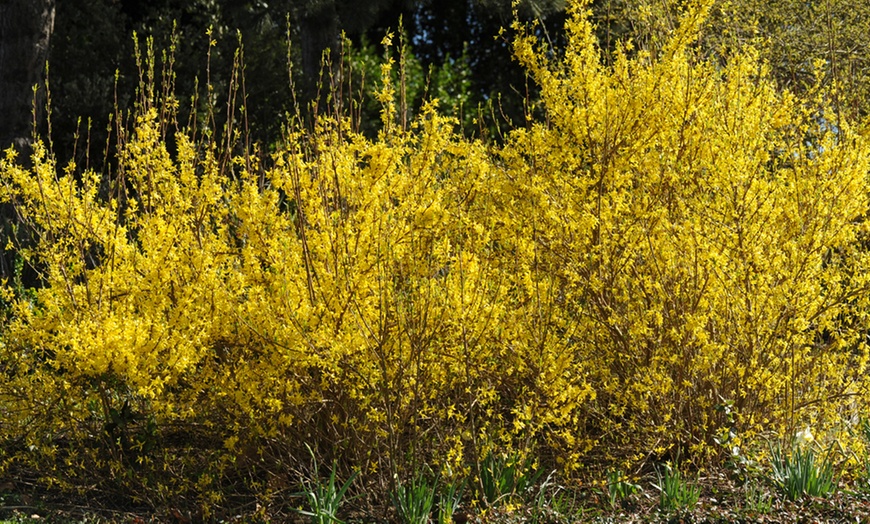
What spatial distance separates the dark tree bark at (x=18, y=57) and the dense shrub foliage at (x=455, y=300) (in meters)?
4.84

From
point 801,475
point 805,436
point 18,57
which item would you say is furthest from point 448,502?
point 18,57

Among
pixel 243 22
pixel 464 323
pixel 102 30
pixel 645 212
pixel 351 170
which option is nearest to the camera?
pixel 464 323

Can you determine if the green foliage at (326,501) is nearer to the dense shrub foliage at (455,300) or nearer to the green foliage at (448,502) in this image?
the dense shrub foliage at (455,300)

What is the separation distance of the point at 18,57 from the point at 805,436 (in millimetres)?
7479

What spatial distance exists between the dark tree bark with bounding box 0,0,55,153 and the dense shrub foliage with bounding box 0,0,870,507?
4844 millimetres

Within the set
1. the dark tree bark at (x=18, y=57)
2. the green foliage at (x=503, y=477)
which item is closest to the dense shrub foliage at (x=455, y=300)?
the green foliage at (x=503, y=477)

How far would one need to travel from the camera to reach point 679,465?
15.3ft

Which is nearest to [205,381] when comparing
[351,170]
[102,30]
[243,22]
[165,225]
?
[165,225]

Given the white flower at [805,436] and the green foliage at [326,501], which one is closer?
the green foliage at [326,501]

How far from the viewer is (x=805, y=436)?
4.66 metres

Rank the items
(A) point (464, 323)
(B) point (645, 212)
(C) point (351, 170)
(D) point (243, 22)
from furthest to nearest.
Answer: (D) point (243, 22) → (B) point (645, 212) → (C) point (351, 170) → (A) point (464, 323)

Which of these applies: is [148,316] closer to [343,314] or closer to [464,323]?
[343,314]

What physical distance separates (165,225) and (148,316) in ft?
1.37

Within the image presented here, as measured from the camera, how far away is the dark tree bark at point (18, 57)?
8.84 metres
